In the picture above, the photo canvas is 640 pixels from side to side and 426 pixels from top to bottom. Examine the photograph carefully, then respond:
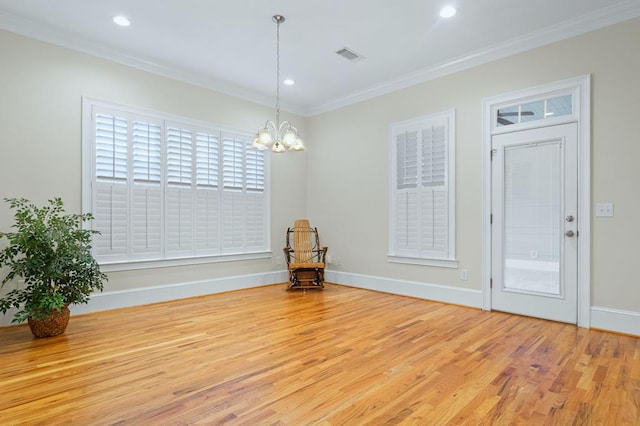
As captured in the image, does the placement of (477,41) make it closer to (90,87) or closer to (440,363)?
(440,363)

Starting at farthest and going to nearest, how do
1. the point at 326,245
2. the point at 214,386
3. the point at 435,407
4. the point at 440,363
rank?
1. the point at 326,245
2. the point at 440,363
3. the point at 214,386
4. the point at 435,407

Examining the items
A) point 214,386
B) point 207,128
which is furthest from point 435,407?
point 207,128

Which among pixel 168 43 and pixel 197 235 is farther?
pixel 197 235

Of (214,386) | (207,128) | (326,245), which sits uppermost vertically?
(207,128)

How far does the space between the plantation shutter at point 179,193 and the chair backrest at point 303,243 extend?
181cm

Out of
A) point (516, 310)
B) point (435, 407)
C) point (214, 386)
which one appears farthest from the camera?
point (516, 310)

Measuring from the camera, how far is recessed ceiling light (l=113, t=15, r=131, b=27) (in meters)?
3.73

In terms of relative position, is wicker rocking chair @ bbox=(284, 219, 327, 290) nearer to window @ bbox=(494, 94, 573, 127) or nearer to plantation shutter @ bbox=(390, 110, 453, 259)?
plantation shutter @ bbox=(390, 110, 453, 259)

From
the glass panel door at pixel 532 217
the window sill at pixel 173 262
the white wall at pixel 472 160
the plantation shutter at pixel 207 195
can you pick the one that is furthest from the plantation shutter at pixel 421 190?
the plantation shutter at pixel 207 195

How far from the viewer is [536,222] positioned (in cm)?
407

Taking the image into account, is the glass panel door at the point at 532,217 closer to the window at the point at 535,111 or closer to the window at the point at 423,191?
the window at the point at 535,111

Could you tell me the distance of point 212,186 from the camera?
5.43 metres

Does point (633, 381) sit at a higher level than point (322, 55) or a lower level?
lower

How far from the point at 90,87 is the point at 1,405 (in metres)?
3.56
